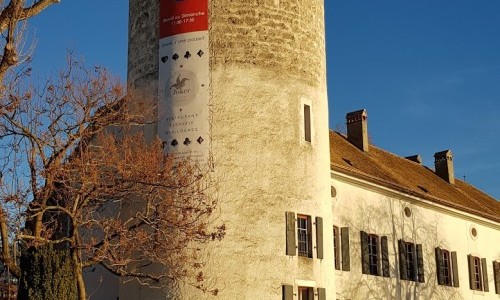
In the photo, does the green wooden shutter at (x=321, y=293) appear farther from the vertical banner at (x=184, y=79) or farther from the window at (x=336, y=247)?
the vertical banner at (x=184, y=79)

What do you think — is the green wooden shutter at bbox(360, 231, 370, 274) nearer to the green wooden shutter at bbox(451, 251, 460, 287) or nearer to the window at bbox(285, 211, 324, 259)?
the window at bbox(285, 211, 324, 259)

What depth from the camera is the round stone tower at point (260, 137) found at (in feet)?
65.6

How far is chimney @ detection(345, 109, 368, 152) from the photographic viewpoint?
32.4m

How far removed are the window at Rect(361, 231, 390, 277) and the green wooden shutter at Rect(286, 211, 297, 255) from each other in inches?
278

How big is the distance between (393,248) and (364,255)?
2.20 meters

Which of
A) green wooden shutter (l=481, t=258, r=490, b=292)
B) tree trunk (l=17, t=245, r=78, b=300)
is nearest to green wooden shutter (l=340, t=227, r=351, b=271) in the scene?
green wooden shutter (l=481, t=258, r=490, b=292)

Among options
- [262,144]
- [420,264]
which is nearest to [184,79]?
[262,144]

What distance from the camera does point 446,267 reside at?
31703mm

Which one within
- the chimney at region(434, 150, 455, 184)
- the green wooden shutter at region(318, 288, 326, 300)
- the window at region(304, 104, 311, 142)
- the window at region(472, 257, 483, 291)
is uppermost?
the chimney at region(434, 150, 455, 184)

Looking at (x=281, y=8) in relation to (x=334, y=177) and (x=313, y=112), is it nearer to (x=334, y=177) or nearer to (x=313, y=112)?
(x=313, y=112)

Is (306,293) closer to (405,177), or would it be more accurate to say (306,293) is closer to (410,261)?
(410,261)

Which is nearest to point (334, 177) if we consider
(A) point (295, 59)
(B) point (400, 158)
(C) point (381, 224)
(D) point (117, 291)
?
(C) point (381, 224)

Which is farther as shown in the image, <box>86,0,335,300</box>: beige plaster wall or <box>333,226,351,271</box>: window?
<box>333,226,351,271</box>: window

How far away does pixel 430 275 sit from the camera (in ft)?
99.6
